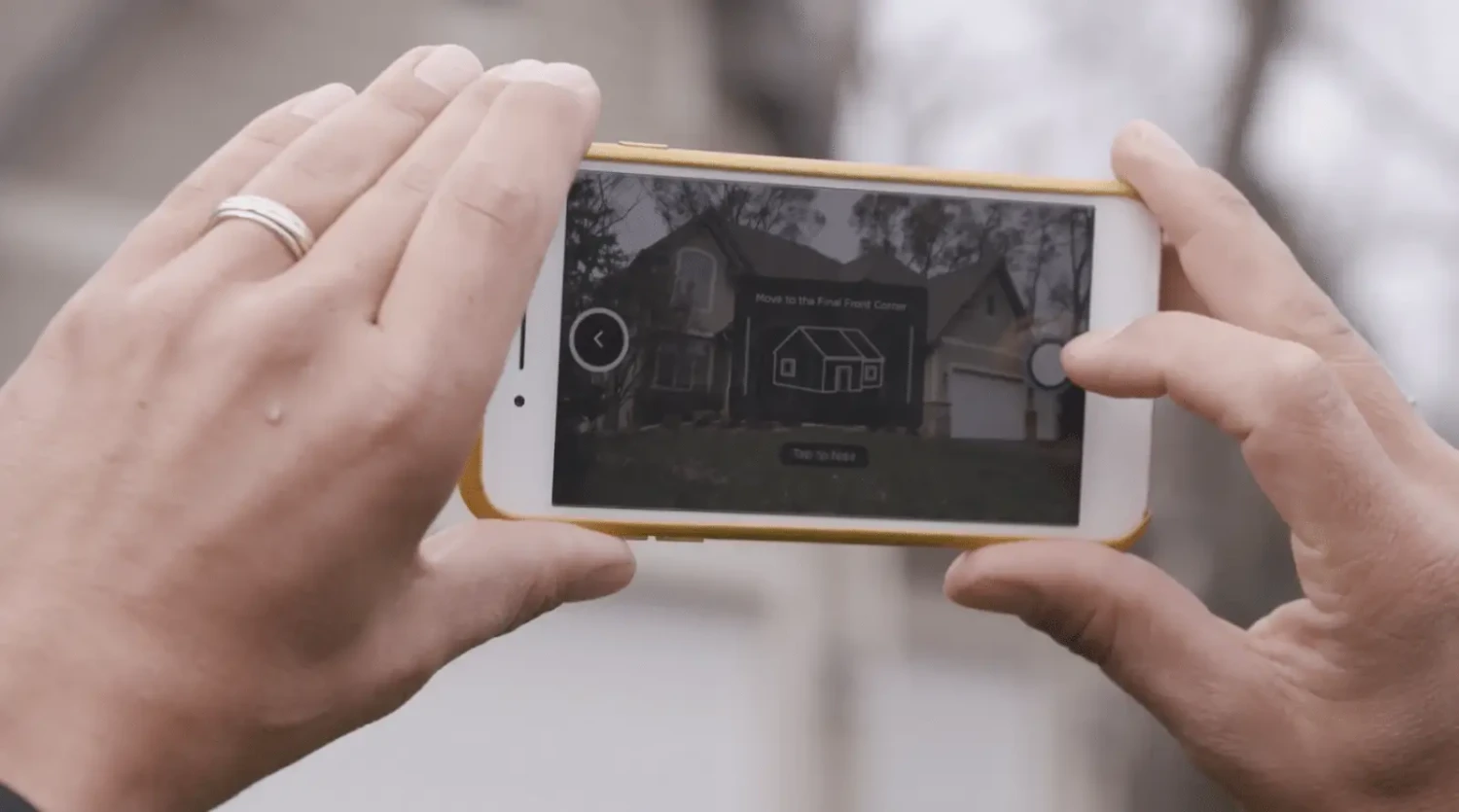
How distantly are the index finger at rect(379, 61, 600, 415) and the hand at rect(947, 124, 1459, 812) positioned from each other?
201 millimetres

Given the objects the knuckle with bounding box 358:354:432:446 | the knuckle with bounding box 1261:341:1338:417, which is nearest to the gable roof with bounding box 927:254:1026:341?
the knuckle with bounding box 1261:341:1338:417

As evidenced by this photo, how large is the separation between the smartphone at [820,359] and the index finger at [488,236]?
0.06 metres

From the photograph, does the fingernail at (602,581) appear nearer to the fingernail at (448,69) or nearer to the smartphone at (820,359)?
the smartphone at (820,359)

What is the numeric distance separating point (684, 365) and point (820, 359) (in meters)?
0.06

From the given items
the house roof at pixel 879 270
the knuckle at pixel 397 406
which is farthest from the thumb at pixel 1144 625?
the knuckle at pixel 397 406

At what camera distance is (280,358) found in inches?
10.4

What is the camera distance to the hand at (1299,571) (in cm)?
31

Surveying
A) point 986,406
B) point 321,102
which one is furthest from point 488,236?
point 986,406

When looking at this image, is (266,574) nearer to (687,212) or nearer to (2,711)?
(2,711)

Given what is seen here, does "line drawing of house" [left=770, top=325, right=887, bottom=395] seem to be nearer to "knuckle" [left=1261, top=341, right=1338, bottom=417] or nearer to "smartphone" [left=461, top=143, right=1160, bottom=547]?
"smartphone" [left=461, top=143, right=1160, bottom=547]

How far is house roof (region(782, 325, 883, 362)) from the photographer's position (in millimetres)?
391

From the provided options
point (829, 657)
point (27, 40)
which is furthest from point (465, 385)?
point (27, 40)

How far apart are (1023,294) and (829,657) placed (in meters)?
0.26

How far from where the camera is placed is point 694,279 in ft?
1.27
